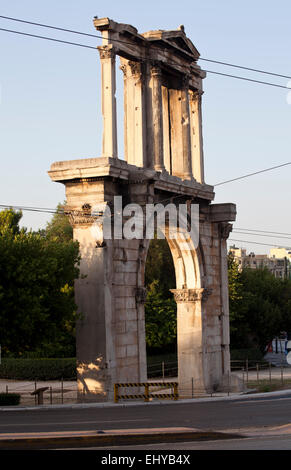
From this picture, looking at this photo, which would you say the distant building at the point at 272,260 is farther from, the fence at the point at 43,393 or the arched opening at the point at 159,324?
the fence at the point at 43,393

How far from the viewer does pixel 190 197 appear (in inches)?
1378

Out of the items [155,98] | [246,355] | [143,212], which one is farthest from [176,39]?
[246,355]

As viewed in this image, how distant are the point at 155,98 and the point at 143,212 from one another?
225 inches

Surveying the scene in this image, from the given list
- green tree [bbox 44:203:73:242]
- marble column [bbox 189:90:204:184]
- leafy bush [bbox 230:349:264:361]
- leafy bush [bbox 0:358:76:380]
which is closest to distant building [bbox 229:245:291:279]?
green tree [bbox 44:203:73:242]

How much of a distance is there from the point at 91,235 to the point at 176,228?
21.6ft

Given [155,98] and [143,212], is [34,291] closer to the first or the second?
[143,212]

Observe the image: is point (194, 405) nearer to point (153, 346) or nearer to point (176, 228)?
point (176, 228)

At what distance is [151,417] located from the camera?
23.0m

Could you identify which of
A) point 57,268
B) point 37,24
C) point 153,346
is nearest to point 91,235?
point 57,268

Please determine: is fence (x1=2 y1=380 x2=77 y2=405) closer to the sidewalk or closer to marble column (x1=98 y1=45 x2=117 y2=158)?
the sidewalk

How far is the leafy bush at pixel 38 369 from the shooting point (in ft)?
159

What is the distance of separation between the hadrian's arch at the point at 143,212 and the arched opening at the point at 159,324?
1316cm

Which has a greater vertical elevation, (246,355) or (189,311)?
(189,311)

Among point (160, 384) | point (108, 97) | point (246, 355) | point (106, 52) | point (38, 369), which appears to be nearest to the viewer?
point (106, 52)
